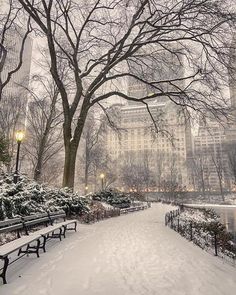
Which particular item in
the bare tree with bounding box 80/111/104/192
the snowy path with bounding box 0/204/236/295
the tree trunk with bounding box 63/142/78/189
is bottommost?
the snowy path with bounding box 0/204/236/295

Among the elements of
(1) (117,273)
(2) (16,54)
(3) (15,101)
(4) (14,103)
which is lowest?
(1) (117,273)

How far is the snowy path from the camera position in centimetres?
457

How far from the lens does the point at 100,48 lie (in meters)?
18.3

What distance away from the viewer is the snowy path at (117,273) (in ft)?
15.0

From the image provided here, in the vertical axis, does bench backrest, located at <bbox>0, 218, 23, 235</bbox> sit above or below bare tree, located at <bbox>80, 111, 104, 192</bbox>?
below

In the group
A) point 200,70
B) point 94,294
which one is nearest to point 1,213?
point 94,294

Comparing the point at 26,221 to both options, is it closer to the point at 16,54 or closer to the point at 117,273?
the point at 117,273

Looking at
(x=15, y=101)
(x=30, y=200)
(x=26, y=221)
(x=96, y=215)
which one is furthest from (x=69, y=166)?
(x=15, y=101)

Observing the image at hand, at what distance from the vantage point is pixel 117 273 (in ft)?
17.9

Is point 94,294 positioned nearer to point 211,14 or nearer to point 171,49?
point 211,14

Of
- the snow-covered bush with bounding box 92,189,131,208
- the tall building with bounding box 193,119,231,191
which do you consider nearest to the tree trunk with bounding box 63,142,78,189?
the snow-covered bush with bounding box 92,189,131,208

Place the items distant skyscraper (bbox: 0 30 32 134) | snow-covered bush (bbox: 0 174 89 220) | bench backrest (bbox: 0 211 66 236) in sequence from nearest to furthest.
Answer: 1. bench backrest (bbox: 0 211 66 236)
2. snow-covered bush (bbox: 0 174 89 220)
3. distant skyscraper (bbox: 0 30 32 134)

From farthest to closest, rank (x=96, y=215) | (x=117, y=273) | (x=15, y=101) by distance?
(x=15, y=101) → (x=96, y=215) → (x=117, y=273)

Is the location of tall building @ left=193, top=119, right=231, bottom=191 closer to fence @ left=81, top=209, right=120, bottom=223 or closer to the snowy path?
fence @ left=81, top=209, right=120, bottom=223
